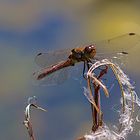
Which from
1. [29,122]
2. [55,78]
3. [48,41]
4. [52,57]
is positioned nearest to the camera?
[29,122]

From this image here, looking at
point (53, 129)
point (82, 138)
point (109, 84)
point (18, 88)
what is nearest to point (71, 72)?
point (109, 84)

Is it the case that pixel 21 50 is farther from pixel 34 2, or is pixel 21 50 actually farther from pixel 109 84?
pixel 109 84

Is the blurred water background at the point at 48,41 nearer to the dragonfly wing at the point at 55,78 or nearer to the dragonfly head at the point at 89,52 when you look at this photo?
the dragonfly wing at the point at 55,78

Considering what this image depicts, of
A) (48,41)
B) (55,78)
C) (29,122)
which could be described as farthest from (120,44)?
(48,41)

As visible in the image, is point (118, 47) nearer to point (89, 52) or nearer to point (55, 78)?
point (55, 78)

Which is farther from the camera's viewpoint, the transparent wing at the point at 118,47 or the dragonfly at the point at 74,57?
the transparent wing at the point at 118,47

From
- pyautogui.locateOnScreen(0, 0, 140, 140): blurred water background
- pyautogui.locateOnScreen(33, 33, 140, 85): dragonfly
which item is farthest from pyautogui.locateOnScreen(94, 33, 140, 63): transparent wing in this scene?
pyautogui.locateOnScreen(0, 0, 140, 140): blurred water background

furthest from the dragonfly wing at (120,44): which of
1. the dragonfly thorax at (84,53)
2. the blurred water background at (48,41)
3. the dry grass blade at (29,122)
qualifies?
the blurred water background at (48,41)
